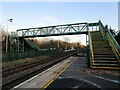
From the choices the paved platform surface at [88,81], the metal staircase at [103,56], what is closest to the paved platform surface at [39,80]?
the paved platform surface at [88,81]

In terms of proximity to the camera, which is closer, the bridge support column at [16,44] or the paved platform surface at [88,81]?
the paved platform surface at [88,81]

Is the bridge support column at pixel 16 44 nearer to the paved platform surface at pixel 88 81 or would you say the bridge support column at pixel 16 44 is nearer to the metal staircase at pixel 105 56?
the metal staircase at pixel 105 56

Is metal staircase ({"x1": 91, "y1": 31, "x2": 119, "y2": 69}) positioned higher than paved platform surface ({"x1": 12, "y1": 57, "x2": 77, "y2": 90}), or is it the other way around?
metal staircase ({"x1": 91, "y1": 31, "x2": 119, "y2": 69})

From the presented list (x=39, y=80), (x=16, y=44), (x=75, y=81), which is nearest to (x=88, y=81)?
(x=75, y=81)

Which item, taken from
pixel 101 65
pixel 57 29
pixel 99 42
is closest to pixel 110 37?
pixel 99 42

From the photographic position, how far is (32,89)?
18.5 feet

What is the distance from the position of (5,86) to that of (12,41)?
101 feet

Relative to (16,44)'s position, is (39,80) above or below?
below

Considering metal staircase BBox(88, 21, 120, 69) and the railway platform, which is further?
metal staircase BBox(88, 21, 120, 69)

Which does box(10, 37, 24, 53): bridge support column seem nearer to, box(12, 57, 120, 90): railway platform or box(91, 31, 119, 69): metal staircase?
box(91, 31, 119, 69): metal staircase

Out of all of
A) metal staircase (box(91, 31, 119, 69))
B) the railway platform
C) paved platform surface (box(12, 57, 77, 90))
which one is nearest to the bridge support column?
metal staircase (box(91, 31, 119, 69))

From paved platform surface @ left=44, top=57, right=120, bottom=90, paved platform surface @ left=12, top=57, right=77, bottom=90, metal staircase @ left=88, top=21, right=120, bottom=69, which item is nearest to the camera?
paved platform surface @ left=44, top=57, right=120, bottom=90

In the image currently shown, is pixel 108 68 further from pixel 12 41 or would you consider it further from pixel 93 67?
pixel 12 41

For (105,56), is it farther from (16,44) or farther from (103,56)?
(16,44)
